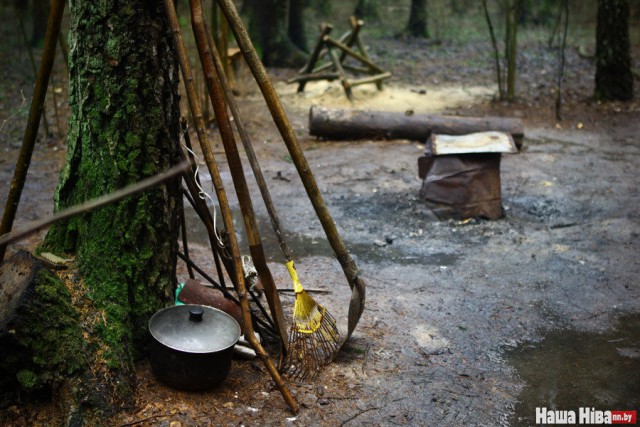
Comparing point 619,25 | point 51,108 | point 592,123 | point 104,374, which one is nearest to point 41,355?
point 104,374

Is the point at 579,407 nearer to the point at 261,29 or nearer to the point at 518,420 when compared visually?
the point at 518,420

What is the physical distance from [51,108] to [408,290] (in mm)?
7649

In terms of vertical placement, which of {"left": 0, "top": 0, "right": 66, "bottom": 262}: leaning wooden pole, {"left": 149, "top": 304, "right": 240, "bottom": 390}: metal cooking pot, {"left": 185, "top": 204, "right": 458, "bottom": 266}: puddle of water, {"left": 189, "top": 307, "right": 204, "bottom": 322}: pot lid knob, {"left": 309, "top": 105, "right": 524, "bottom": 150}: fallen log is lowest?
{"left": 185, "top": 204, "right": 458, "bottom": 266}: puddle of water

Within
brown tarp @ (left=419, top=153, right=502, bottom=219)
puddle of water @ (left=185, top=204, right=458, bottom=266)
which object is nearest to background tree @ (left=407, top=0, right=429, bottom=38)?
brown tarp @ (left=419, top=153, right=502, bottom=219)

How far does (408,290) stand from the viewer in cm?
500

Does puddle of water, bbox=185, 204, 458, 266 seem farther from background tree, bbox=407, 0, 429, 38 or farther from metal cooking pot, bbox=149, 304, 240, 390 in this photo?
background tree, bbox=407, 0, 429, 38

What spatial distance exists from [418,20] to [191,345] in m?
17.1

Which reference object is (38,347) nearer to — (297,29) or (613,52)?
(613,52)

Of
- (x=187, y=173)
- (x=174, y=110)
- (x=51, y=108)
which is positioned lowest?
(x=51, y=108)

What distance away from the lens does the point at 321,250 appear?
5.92 meters

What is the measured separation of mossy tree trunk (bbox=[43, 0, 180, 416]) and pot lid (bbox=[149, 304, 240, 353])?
171 millimetres

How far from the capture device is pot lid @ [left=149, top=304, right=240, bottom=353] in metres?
3.32

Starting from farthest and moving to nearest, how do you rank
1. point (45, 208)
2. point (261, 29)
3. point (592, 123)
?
point (261, 29) → point (592, 123) → point (45, 208)

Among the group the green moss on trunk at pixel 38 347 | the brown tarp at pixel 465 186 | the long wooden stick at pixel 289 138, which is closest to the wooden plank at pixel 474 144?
the brown tarp at pixel 465 186
